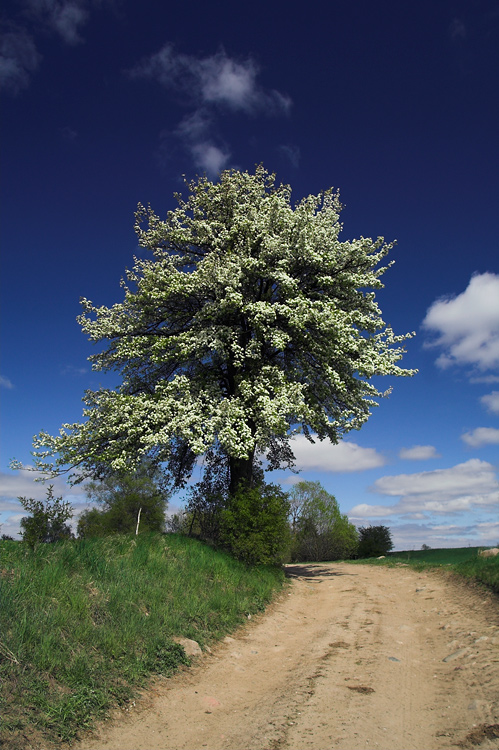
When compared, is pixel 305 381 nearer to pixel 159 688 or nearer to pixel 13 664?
pixel 159 688

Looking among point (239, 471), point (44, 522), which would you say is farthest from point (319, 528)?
point (44, 522)

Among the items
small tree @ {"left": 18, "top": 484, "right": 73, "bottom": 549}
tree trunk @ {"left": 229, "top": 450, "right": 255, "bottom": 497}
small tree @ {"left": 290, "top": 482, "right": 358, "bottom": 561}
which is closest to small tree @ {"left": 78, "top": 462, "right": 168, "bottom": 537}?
small tree @ {"left": 290, "top": 482, "right": 358, "bottom": 561}

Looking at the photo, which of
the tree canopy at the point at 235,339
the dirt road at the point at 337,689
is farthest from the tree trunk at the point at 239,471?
the dirt road at the point at 337,689

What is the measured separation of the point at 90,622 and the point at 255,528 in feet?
28.1

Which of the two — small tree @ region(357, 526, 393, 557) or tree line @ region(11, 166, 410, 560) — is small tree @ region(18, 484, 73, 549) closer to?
tree line @ region(11, 166, 410, 560)

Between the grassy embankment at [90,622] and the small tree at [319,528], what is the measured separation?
4652 centimetres

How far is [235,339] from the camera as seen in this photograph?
18.1 metres

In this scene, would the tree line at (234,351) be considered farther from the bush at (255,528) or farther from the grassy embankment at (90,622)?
the grassy embankment at (90,622)

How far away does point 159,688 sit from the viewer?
6.86 metres

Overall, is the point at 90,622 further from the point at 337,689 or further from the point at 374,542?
the point at 374,542

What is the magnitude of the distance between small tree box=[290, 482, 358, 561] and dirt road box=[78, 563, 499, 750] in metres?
45.7

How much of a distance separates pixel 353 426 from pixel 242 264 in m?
8.11

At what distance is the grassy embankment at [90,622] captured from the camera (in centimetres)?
558

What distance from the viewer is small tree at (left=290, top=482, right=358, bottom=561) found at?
5600 cm
